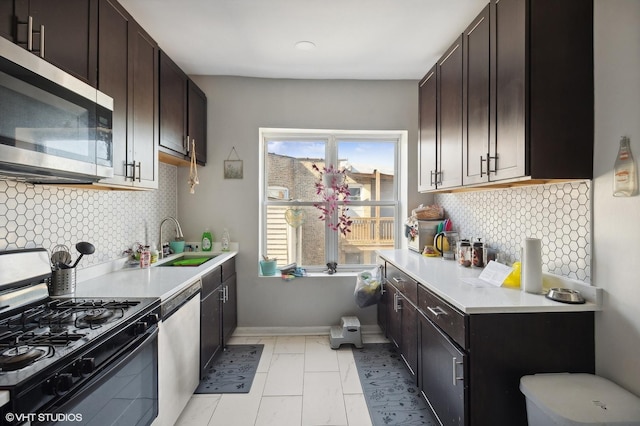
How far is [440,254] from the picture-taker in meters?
2.83

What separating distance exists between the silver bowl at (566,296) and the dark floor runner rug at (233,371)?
2.03m

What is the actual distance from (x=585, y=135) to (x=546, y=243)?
64 centimetres

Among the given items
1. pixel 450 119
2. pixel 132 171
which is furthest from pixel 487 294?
pixel 132 171

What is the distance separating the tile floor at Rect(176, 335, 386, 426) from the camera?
199 cm

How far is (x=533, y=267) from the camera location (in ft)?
5.53

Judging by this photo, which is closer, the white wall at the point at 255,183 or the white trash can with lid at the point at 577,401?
the white trash can with lid at the point at 577,401

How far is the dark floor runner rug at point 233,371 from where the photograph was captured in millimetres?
2328

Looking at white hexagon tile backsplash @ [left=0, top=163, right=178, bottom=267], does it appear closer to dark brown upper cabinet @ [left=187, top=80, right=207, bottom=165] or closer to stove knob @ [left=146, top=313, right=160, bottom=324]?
dark brown upper cabinet @ [left=187, top=80, right=207, bottom=165]

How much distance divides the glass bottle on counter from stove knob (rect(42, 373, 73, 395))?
221cm

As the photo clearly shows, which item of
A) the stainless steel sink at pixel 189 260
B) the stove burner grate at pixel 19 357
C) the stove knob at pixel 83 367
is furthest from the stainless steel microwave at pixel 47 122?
the stainless steel sink at pixel 189 260

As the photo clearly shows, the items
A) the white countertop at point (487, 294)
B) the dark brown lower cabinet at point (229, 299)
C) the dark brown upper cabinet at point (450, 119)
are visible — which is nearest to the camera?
the white countertop at point (487, 294)

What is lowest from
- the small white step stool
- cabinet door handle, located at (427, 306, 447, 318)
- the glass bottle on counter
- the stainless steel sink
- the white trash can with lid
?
the small white step stool

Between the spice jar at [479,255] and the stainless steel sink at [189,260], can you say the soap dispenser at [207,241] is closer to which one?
the stainless steel sink at [189,260]

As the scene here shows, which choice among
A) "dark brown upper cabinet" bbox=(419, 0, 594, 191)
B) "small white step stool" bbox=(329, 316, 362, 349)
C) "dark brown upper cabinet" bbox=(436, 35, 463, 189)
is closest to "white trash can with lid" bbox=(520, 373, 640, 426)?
"dark brown upper cabinet" bbox=(419, 0, 594, 191)
